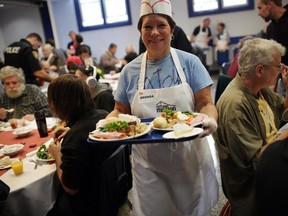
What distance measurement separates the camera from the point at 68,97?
1702 millimetres

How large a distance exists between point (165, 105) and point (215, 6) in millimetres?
8583

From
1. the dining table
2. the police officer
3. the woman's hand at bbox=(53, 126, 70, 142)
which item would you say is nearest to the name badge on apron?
the woman's hand at bbox=(53, 126, 70, 142)

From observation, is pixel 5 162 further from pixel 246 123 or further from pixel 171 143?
pixel 246 123

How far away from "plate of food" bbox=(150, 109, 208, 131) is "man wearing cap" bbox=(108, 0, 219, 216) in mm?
101

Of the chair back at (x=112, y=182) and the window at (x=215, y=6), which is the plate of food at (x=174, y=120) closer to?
the chair back at (x=112, y=182)

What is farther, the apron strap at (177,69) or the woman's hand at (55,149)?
the woman's hand at (55,149)

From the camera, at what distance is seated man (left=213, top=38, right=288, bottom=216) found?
163 centimetres

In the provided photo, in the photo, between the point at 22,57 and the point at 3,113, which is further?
the point at 22,57

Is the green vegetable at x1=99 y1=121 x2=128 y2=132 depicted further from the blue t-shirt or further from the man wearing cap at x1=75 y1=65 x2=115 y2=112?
the man wearing cap at x1=75 y1=65 x2=115 y2=112

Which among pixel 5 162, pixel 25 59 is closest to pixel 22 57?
pixel 25 59

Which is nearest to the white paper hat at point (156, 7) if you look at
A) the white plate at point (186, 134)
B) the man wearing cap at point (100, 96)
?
the white plate at point (186, 134)

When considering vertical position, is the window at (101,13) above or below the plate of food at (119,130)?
above

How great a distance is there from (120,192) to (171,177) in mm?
522

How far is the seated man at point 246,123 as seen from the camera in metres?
1.63
